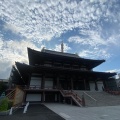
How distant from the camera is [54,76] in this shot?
2459 centimetres

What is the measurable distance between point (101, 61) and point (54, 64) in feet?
38.1

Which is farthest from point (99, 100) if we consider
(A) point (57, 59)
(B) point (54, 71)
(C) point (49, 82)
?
(A) point (57, 59)

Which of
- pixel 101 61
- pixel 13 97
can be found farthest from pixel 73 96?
pixel 101 61

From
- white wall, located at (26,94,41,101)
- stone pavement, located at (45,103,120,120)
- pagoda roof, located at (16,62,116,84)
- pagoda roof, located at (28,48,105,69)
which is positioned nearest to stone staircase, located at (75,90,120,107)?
stone pavement, located at (45,103,120,120)

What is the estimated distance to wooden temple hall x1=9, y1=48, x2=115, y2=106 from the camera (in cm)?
2164

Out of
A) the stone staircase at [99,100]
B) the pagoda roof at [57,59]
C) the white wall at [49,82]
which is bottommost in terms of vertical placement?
the stone staircase at [99,100]

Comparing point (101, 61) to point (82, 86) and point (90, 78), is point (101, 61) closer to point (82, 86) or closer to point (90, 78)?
point (90, 78)

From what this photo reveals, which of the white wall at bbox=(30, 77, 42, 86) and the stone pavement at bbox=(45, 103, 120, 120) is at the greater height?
the white wall at bbox=(30, 77, 42, 86)

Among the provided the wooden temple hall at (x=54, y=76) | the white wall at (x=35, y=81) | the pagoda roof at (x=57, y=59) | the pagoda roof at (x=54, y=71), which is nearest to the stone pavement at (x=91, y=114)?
the wooden temple hall at (x=54, y=76)

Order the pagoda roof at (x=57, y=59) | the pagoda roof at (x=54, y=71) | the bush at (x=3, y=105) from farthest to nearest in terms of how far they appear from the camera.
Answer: the pagoda roof at (x=57, y=59)
the pagoda roof at (x=54, y=71)
the bush at (x=3, y=105)

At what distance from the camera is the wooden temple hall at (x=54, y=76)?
21641 mm

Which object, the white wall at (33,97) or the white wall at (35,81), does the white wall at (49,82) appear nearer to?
the white wall at (35,81)

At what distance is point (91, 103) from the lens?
51.0 feet

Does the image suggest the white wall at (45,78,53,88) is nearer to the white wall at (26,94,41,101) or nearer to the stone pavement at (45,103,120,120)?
the white wall at (26,94,41,101)
